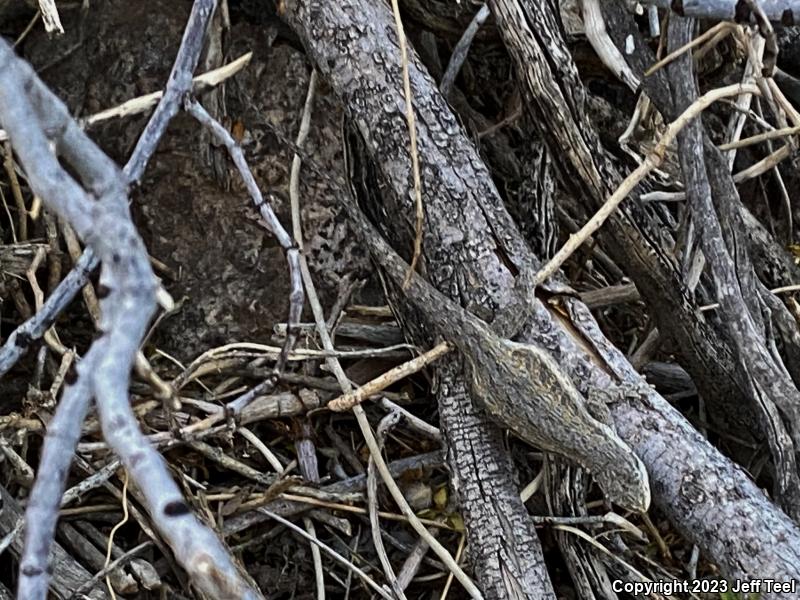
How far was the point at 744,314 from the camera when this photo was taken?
121 cm

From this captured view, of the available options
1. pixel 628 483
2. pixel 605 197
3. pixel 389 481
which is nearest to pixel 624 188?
pixel 605 197

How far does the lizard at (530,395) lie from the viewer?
103cm

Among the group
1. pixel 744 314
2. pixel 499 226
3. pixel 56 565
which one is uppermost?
pixel 499 226

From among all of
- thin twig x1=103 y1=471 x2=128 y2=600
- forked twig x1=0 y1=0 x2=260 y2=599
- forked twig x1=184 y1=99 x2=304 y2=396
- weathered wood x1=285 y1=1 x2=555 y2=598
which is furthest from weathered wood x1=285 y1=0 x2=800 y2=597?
forked twig x1=0 y1=0 x2=260 y2=599

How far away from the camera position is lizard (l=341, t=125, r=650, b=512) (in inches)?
40.6

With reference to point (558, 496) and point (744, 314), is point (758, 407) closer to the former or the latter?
point (744, 314)

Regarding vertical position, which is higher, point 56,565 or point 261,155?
point 261,155

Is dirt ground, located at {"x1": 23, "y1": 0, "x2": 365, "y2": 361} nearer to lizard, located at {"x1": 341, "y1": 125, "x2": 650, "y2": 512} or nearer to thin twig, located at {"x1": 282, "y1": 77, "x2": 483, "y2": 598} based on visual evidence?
thin twig, located at {"x1": 282, "y1": 77, "x2": 483, "y2": 598}

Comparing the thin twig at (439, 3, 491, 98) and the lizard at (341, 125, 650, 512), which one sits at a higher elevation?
the thin twig at (439, 3, 491, 98)

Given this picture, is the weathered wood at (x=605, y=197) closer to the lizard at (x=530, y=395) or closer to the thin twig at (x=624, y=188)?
the thin twig at (x=624, y=188)

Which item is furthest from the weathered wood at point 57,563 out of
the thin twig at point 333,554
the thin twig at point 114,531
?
the thin twig at point 333,554

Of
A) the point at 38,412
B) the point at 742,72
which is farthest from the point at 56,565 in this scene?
the point at 742,72

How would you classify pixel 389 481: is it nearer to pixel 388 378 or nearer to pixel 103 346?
pixel 388 378

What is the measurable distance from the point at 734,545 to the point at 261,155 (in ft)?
2.89
